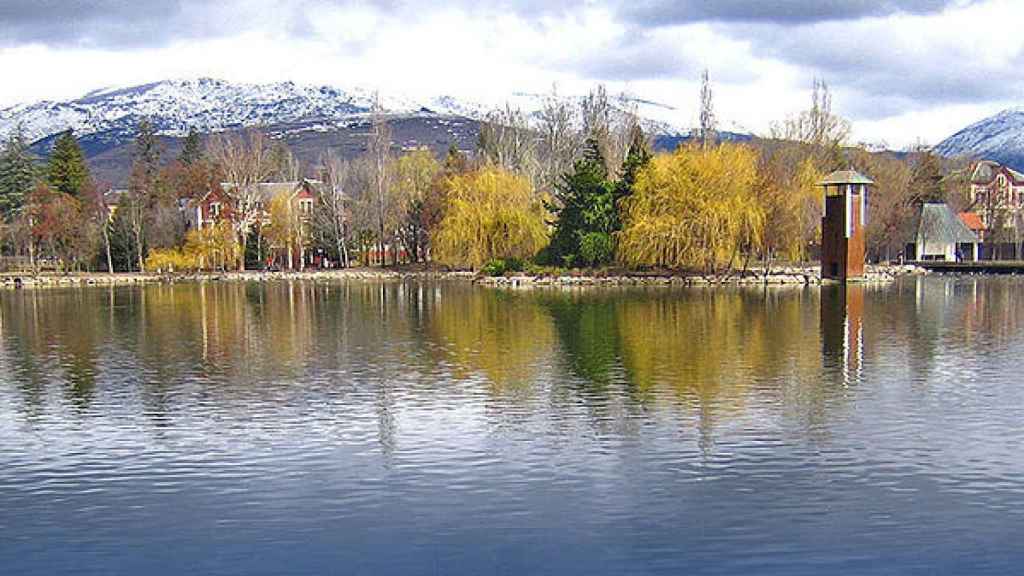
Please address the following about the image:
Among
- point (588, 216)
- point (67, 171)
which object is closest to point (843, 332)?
point (588, 216)

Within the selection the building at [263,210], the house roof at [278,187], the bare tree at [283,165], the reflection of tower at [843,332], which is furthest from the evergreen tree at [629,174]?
the bare tree at [283,165]

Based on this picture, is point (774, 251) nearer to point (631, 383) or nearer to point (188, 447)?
point (631, 383)

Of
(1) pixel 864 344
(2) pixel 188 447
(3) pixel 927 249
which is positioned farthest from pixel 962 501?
(3) pixel 927 249

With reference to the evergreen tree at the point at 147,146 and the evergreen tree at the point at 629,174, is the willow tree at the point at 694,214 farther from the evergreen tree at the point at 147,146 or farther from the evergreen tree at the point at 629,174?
the evergreen tree at the point at 147,146

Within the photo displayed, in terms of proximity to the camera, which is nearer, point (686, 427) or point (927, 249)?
point (686, 427)

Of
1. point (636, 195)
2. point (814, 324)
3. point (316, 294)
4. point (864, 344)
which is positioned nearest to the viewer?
point (864, 344)

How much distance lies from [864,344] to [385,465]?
45.5 feet

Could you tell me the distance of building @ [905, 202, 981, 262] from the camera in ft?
234

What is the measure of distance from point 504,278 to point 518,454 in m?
38.6

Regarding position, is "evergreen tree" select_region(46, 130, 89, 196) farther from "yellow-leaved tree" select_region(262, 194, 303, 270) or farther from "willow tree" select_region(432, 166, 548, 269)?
"willow tree" select_region(432, 166, 548, 269)

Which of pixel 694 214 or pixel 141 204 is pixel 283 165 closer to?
pixel 141 204

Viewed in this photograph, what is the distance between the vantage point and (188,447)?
1239 cm

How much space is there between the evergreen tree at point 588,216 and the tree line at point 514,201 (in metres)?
0.10

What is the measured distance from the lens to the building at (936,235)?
234 ft
